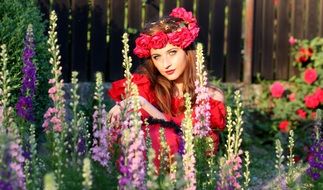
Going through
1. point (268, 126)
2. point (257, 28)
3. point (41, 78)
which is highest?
point (257, 28)

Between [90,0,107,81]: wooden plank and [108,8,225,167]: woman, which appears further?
[90,0,107,81]: wooden plank

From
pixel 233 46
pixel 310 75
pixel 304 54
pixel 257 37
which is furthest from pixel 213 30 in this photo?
pixel 310 75

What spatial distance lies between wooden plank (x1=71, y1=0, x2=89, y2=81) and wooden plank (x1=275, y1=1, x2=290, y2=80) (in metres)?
2.33

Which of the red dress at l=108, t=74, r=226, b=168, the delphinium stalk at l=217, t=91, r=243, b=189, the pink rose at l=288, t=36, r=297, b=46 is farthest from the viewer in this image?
the pink rose at l=288, t=36, r=297, b=46

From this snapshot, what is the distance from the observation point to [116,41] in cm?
802

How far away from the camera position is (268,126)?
8.41 meters

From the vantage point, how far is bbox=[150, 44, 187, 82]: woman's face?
4.92 m

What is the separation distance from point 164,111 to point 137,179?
259 centimetres

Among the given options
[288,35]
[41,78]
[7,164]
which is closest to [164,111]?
[41,78]

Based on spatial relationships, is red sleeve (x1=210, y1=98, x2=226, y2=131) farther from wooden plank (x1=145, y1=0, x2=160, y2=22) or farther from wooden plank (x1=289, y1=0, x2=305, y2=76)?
wooden plank (x1=289, y1=0, x2=305, y2=76)

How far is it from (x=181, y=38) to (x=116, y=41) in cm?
313

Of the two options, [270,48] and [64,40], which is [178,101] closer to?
[64,40]

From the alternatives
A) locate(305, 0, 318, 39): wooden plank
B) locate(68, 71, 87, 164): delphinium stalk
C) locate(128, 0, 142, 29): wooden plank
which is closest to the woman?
locate(68, 71, 87, 164): delphinium stalk

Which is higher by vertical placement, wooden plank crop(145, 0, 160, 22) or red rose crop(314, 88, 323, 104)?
wooden plank crop(145, 0, 160, 22)
